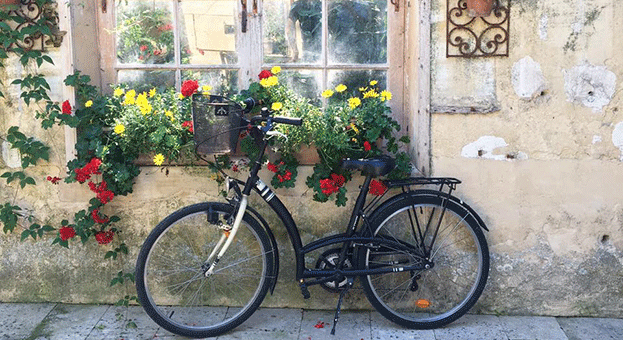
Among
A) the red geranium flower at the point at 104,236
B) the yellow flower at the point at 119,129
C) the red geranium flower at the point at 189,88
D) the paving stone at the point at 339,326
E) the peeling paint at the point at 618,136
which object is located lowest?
the paving stone at the point at 339,326

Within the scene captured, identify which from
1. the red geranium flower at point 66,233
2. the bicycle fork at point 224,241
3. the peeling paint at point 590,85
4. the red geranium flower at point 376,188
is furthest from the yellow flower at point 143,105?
the peeling paint at point 590,85

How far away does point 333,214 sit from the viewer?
189 inches

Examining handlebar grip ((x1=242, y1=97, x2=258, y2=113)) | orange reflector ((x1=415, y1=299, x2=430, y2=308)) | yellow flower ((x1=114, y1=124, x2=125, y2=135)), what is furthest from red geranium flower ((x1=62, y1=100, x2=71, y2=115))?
orange reflector ((x1=415, y1=299, x2=430, y2=308))

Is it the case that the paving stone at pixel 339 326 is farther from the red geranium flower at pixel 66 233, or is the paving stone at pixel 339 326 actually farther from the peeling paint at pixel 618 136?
the peeling paint at pixel 618 136

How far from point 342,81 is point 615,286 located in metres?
2.10

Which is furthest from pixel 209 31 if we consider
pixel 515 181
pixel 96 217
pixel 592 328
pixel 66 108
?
pixel 592 328

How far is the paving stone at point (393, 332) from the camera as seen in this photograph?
452cm

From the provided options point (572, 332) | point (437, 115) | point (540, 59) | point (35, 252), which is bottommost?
point (572, 332)

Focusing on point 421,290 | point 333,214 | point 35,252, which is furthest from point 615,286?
point 35,252

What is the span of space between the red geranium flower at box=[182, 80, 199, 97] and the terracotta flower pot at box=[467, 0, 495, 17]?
1654 mm

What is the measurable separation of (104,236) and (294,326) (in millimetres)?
1289

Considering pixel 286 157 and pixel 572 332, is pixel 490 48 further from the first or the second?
pixel 572 332

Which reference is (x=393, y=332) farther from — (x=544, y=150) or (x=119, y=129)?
(x=119, y=129)

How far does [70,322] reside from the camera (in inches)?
184
